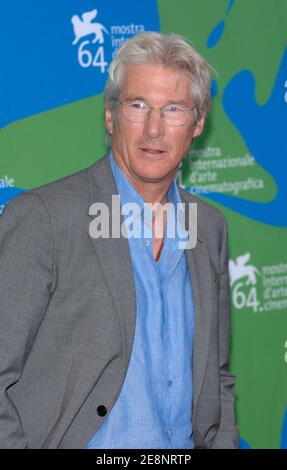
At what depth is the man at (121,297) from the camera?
1.91 meters

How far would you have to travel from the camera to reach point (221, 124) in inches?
139

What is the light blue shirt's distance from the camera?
197cm

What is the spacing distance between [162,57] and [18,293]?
70 centimetres

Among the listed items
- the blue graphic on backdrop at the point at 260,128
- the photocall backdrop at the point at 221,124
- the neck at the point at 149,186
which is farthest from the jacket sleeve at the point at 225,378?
the blue graphic on backdrop at the point at 260,128

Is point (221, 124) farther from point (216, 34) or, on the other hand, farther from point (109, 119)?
point (109, 119)

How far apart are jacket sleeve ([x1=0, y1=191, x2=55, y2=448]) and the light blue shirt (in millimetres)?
232

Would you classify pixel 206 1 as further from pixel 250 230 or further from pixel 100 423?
pixel 100 423

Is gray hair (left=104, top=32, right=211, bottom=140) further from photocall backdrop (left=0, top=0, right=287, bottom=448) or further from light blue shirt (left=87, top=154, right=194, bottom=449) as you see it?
photocall backdrop (left=0, top=0, right=287, bottom=448)

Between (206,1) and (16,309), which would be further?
(206,1)

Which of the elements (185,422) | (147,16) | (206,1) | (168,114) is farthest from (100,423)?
(206,1)

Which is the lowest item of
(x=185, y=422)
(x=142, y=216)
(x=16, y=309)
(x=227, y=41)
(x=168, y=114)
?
(x=185, y=422)

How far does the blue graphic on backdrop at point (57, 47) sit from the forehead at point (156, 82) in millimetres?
964

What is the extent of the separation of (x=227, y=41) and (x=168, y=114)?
149cm

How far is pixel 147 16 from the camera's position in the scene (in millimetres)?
3262
